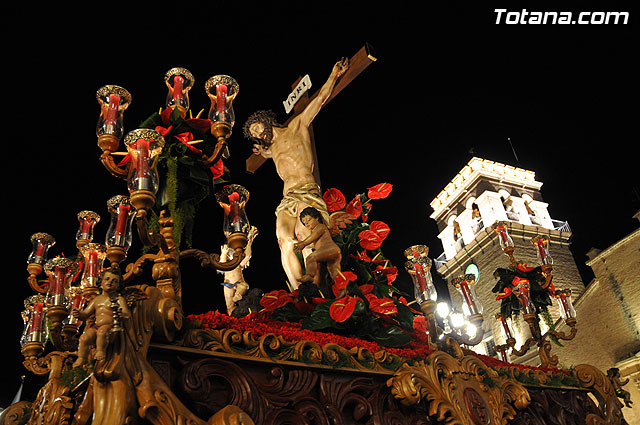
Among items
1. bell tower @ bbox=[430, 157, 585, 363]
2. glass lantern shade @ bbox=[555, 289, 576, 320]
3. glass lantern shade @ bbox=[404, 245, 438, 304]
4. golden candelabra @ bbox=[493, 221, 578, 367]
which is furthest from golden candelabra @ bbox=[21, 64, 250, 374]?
bell tower @ bbox=[430, 157, 585, 363]

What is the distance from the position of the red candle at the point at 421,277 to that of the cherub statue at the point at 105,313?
2.44m

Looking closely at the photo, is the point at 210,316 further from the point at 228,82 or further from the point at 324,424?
the point at 228,82

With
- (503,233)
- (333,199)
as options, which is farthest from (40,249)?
(503,233)

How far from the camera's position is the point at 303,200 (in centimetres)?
514

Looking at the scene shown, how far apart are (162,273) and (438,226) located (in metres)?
33.6

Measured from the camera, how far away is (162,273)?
2631 millimetres

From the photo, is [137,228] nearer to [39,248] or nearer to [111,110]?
[111,110]

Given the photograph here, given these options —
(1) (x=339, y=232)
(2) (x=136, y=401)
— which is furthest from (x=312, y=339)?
(1) (x=339, y=232)

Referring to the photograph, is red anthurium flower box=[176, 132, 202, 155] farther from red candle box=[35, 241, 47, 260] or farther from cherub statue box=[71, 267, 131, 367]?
red candle box=[35, 241, 47, 260]

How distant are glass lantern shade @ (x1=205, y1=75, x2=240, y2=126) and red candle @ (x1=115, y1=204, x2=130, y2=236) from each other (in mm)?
884

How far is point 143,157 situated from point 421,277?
2339 millimetres

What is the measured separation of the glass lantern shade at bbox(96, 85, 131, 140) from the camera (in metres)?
3.15

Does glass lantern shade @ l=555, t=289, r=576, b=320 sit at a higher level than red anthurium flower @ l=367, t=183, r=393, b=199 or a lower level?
lower

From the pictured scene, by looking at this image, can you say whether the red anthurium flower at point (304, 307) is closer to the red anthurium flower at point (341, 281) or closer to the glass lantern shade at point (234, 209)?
the red anthurium flower at point (341, 281)
